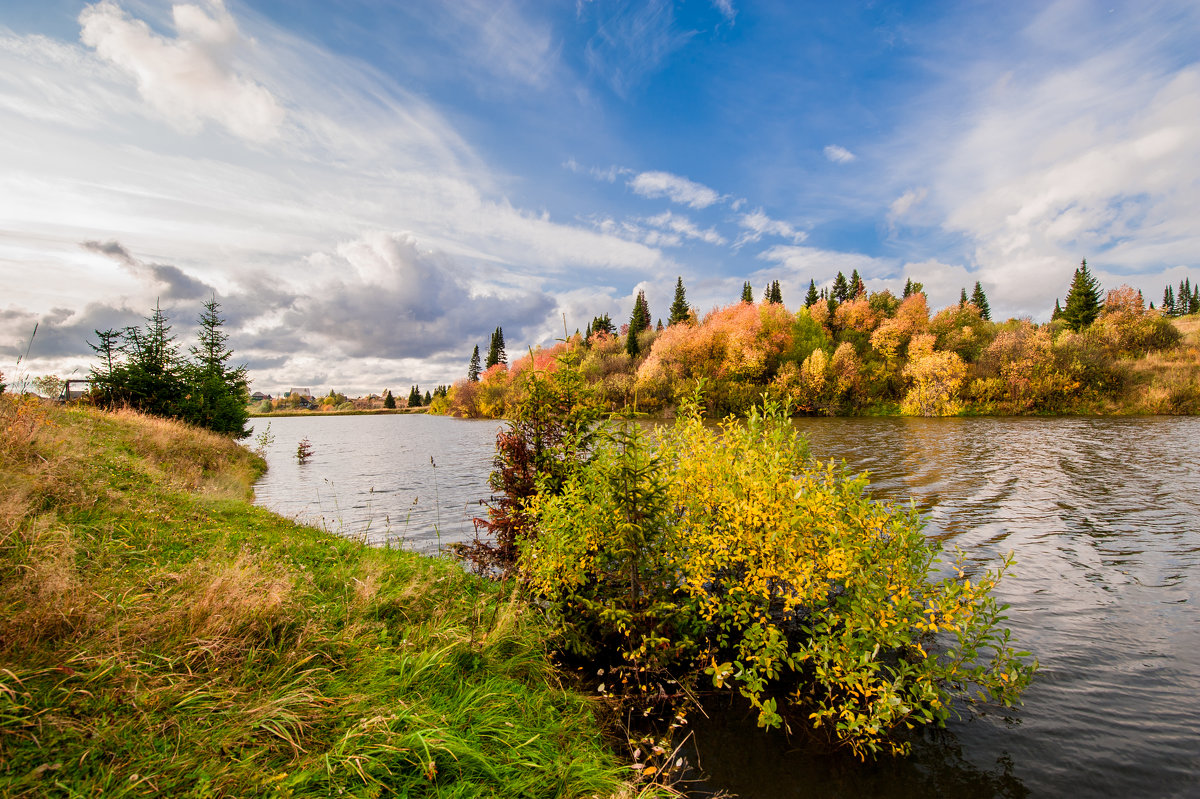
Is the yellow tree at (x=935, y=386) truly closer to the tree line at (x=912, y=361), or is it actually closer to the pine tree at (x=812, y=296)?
the tree line at (x=912, y=361)

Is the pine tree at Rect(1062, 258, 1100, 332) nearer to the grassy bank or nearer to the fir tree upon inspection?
the fir tree

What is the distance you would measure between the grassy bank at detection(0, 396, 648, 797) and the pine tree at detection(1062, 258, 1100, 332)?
317 ft

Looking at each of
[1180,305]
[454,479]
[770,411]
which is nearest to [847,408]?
[454,479]

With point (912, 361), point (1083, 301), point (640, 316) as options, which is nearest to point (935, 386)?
point (912, 361)

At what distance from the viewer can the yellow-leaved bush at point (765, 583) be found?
191 inches

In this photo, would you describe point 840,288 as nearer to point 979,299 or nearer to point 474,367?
point 979,299

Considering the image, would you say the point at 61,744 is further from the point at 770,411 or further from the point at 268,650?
the point at 770,411

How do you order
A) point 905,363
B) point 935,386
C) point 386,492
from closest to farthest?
point 386,492 < point 935,386 < point 905,363

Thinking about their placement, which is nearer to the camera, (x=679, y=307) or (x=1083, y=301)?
(x=1083, y=301)

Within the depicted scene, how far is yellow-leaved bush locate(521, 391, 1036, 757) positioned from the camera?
15.9 feet

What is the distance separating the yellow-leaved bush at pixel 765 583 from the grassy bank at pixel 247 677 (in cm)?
115

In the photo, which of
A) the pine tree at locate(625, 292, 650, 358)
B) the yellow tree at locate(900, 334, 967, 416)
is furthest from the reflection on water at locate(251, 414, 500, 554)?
the pine tree at locate(625, 292, 650, 358)

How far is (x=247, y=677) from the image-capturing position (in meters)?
4.02

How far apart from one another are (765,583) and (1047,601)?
6.86 metres
